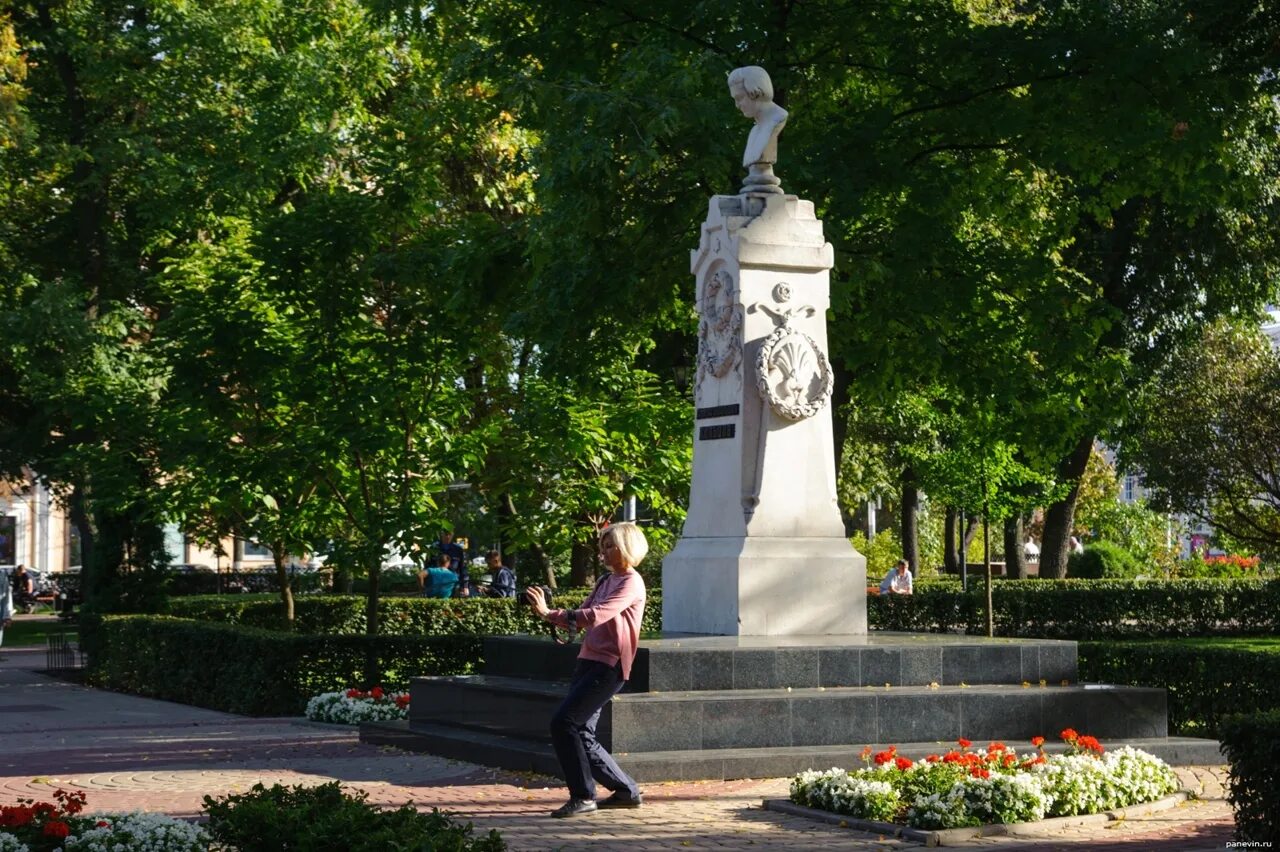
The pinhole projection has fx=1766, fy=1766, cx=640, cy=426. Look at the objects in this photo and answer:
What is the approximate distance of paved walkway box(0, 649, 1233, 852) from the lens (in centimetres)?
959

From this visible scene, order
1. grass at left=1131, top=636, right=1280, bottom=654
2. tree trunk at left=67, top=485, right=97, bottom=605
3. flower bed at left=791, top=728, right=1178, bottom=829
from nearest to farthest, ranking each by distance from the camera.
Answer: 1. flower bed at left=791, top=728, right=1178, bottom=829
2. tree trunk at left=67, top=485, right=97, bottom=605
3. grass at left=1131, top=636, right=1280, bottom=654

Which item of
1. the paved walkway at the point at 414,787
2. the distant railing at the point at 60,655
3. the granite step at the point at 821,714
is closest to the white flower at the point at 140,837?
the paved walkway at the point at 414,787

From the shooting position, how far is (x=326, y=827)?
7.32 meters

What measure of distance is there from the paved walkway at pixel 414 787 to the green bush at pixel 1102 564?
32.8 m

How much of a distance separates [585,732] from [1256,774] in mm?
3864

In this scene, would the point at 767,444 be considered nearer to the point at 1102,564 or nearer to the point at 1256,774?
the point at 1256,774

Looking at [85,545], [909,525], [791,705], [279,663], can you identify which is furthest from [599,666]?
[909,525]

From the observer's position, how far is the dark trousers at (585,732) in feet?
34.2

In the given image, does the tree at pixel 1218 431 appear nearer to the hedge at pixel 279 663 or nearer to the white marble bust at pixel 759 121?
the hedge at pixel 279 663

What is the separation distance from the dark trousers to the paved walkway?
201mm

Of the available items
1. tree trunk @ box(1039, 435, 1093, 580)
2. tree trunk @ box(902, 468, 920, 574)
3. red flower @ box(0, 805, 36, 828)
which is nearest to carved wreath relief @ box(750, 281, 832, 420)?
red flower @ box(0, 805, 36, 828)

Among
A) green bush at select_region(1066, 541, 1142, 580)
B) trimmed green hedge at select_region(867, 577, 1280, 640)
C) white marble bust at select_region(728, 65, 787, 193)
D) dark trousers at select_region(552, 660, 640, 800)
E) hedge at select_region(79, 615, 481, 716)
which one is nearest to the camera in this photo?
dark trousers at select_region(552, 660, 640, 800)

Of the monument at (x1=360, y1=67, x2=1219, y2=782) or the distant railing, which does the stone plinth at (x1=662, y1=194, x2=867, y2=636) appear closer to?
the monument at (x1=360, y1=67, x2=1219, y2=782)

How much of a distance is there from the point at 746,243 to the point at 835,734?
401 cm
